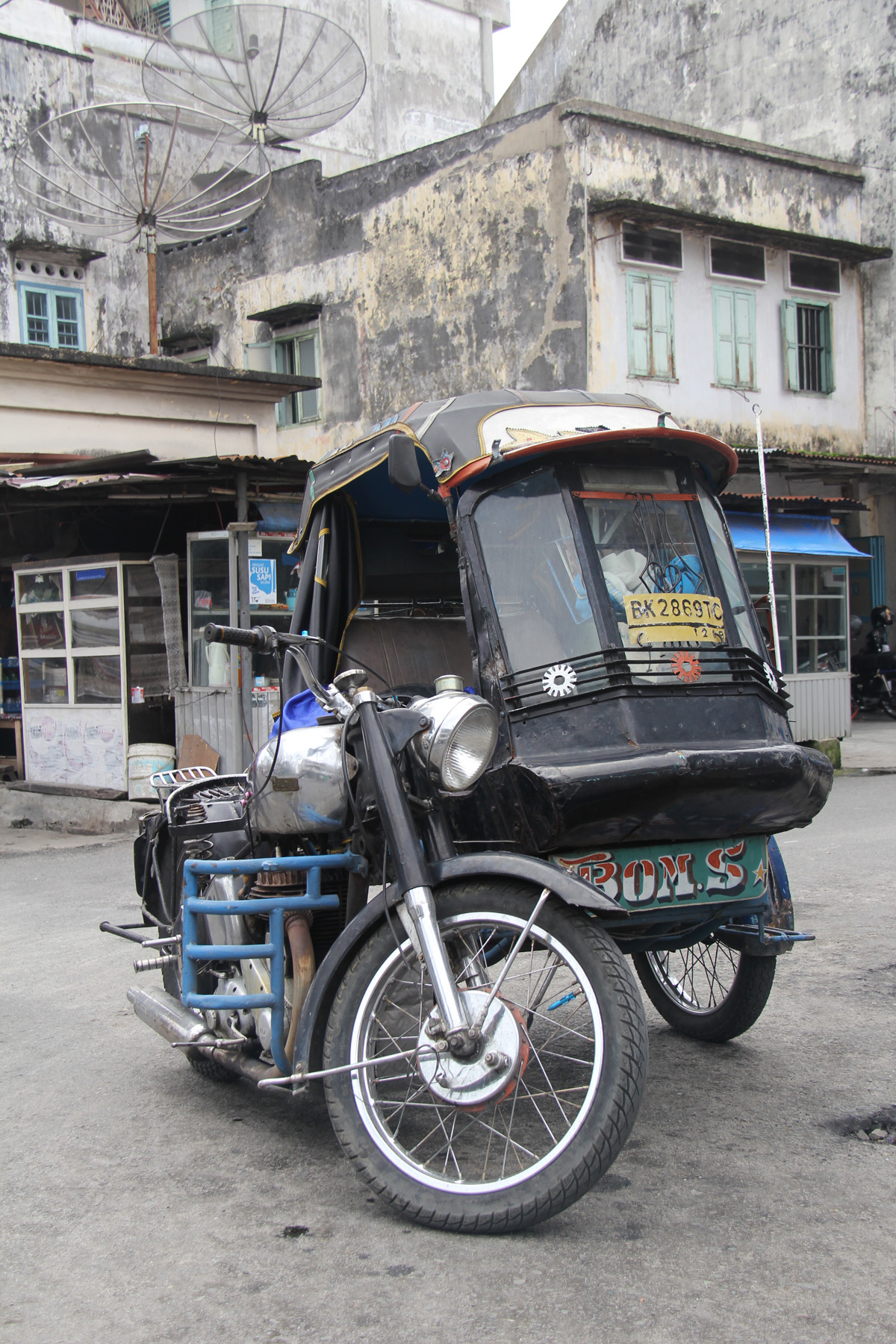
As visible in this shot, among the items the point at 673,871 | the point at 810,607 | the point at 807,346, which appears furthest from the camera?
the point at 807,346

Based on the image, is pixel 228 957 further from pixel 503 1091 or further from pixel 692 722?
pixel 692 722

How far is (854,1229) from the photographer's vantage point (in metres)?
3.01

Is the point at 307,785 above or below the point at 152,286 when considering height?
below

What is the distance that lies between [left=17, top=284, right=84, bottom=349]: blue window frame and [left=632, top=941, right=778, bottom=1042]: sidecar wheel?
18380mm

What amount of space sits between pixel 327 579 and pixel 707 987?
220cm

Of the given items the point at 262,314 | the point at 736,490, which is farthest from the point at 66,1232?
the point at 262,314

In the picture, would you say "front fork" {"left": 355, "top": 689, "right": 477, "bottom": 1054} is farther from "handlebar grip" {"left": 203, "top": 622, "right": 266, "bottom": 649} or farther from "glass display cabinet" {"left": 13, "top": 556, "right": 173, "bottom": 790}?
"glass display cabinet" {"left": 13, "top": 556, "right": 173, "bottom": 790}

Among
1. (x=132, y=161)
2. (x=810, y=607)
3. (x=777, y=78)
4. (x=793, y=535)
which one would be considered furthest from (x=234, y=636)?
(x=777, y=78)

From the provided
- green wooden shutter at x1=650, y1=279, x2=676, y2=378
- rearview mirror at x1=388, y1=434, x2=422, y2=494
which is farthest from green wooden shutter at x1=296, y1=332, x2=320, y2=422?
rearview mirror at x1=388, y1=434, x2=422, y2=494

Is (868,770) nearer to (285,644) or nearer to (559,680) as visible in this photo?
(559,680)

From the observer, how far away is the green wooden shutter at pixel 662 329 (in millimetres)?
A: 17516

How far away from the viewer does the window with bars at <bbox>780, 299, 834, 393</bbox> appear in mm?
19344

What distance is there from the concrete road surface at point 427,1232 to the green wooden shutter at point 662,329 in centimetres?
1388

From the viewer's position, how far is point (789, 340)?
19.3 meters
